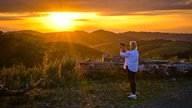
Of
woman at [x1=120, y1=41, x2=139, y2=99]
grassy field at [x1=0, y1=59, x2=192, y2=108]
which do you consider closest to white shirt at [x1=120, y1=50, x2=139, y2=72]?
woman at [x1=120, y1=41, x2=139, y2=99]

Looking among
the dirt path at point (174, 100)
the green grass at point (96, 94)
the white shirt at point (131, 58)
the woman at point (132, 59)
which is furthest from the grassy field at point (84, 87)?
the white shirt at point (131, 58)

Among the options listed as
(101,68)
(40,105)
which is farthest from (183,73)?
(40,105)

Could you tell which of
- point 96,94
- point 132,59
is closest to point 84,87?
point 96,94

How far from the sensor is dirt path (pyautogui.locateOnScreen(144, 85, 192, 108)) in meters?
9.58

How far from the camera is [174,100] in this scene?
10.2 m

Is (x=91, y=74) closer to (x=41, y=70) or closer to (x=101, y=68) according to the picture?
(x=101, y=68)

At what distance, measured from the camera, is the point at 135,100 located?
1018 centimetres

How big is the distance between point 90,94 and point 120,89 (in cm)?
129

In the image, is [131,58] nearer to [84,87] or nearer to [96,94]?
[96,94]

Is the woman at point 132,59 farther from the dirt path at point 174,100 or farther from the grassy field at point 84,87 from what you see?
the dirt path at point 174,100

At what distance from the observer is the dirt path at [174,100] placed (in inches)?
377

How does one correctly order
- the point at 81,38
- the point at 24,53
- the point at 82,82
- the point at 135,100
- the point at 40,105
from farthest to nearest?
1. the point at 81,38
2. the point at 24,53
3. the point at 82,82
4. the point at 135,100
5. the point at 40,105

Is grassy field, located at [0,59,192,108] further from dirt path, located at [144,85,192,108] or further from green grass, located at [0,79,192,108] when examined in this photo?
dirt path, located at [144,85,192,108]

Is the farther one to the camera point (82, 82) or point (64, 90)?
point (82, 82)
